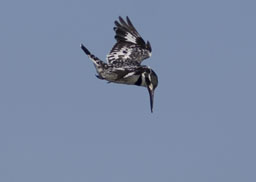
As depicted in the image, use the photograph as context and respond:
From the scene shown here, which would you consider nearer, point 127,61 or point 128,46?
point 127,61

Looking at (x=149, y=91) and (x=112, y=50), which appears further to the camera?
(x=112, y=50)

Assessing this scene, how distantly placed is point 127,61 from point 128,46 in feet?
9.72

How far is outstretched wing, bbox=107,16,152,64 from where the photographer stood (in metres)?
45.8

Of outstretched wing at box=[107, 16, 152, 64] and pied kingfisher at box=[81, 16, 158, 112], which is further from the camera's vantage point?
outstretched wing at box=[107, 16, 152, 64]

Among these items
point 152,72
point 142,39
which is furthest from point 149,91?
point 142,39

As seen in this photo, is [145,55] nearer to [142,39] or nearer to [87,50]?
[142,39]

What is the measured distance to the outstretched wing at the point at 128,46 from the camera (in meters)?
45.8

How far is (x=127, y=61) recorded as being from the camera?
4466 centimetres

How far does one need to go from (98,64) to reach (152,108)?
10.8ft

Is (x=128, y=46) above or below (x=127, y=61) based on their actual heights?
above

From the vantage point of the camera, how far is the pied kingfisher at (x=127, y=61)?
39750 mm

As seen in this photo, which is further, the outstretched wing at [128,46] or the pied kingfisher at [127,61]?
the outstretched wing at [128,46]

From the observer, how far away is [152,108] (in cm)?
4044

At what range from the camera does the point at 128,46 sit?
156 ft
